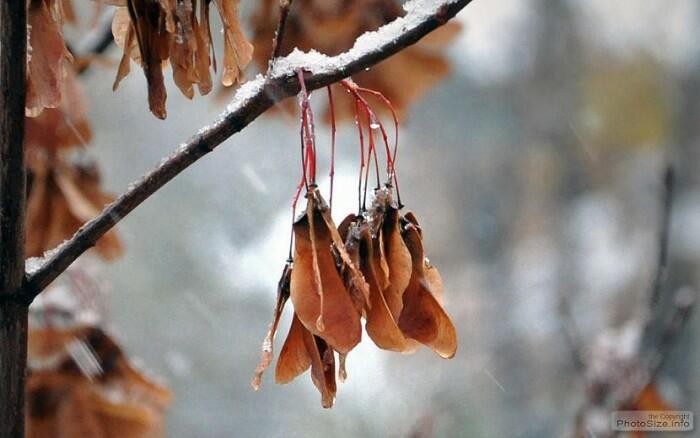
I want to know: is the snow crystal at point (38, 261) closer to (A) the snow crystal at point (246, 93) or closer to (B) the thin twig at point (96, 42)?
(A) the snow crystal at point (246, 93)

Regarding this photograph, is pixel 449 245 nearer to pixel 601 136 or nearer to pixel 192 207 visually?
pixel 601 136

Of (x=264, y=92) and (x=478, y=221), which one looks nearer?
(x=264, y=92)

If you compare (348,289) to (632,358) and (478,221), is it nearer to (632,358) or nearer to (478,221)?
(632,358)

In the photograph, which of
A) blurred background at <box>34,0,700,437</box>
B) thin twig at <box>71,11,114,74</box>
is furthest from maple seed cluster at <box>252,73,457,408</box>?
blurred background at <box>34,0,700,437</box>

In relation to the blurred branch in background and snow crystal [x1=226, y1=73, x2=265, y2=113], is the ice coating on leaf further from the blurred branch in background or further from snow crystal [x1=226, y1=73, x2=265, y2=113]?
the blurred branch in background
